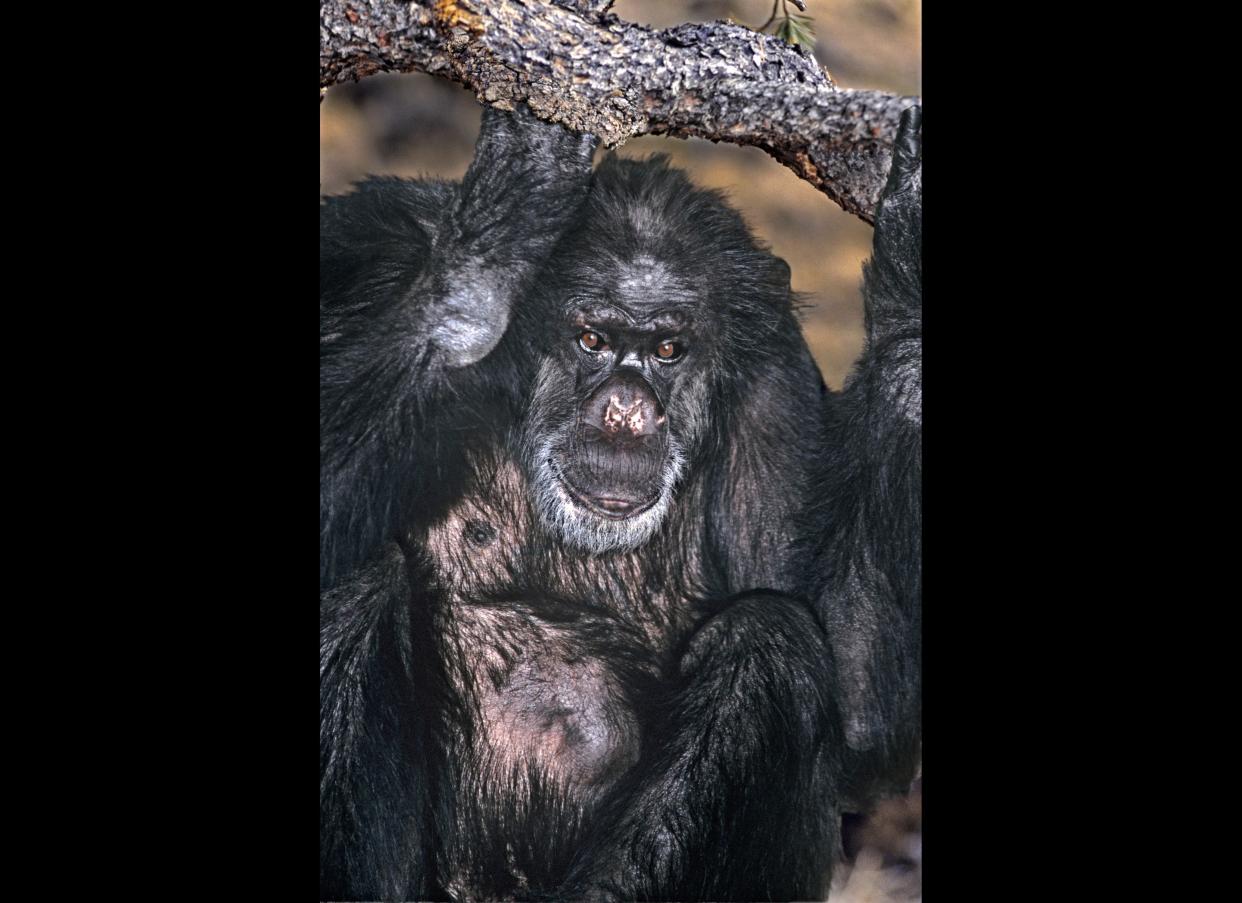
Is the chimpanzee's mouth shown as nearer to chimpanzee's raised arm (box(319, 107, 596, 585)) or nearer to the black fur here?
the black fur

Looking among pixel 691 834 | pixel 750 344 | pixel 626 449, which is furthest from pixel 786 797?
pixel 750 344

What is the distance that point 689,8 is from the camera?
2.99 meters

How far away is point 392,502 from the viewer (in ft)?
9.44

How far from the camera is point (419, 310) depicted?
2891 mm

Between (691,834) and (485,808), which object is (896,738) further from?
(485,808)

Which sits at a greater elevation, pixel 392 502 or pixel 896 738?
pixel 392 502

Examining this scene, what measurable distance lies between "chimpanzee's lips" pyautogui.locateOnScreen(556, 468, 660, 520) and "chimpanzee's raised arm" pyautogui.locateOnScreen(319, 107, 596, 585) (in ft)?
0.87

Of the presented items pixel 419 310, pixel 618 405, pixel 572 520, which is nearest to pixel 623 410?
pixel 618 405

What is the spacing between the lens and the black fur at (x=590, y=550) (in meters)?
2.85

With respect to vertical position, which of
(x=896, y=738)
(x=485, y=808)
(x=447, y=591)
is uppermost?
(x=447, y=591)

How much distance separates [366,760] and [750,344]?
150 cm

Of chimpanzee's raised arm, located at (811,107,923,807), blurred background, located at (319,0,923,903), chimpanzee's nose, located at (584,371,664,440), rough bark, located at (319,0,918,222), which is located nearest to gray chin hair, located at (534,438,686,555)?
chimpanzee's nose, located at (584,371,664,440)

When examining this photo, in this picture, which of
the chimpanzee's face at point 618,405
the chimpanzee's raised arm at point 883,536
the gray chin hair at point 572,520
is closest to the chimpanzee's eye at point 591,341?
the chimpanzee's face at point 618,405

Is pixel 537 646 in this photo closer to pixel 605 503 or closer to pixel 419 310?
pixel 605 503
